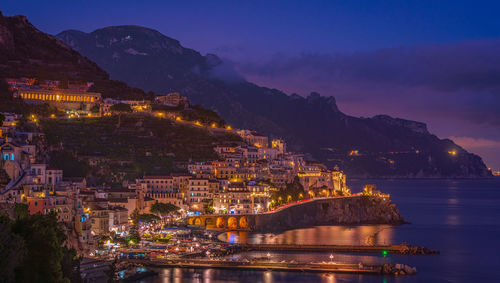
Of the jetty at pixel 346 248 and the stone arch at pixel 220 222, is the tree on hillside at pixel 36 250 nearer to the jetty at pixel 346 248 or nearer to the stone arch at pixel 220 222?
the jetty at pixel 346 248

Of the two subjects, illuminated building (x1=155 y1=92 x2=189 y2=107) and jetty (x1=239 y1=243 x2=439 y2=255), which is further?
illuminated building (x1=155 y1=92 x2=189 y2=107)

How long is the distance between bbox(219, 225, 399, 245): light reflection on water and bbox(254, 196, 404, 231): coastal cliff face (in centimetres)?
232

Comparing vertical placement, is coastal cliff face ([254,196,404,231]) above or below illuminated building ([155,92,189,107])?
below

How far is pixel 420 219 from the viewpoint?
93750 millimetres

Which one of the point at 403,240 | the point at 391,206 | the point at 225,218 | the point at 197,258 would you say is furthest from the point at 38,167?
the point at 391,206

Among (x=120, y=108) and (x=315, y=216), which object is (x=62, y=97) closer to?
(x=120, y=108)

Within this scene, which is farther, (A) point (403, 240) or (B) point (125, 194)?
(A) point (403, 240)

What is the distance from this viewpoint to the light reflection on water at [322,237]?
211 feet

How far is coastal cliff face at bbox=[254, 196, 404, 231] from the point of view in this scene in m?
76.6

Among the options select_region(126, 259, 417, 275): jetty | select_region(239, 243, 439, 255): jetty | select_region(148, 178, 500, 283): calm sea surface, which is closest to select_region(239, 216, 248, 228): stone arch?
select_region(148, 178, 500, 283): calm sea surface

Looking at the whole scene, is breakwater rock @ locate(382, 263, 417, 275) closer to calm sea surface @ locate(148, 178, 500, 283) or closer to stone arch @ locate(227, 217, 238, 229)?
calm sea surface @ locate(148, 178, 500, 283)

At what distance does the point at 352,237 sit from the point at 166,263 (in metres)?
27.2

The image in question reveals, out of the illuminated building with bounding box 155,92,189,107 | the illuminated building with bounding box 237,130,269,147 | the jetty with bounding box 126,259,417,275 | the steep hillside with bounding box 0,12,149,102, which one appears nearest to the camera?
the jetty with bounding box 126,259,417,275

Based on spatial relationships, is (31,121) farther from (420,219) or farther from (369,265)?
(420,219)
